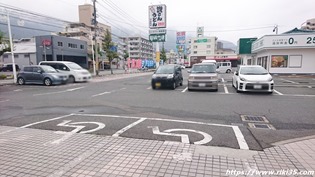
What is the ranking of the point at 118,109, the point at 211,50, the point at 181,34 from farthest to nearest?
1. the point at 211,50
2. the point at 181,34
3. the point at 118,109

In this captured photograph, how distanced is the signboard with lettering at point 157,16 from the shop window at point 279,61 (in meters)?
16.8

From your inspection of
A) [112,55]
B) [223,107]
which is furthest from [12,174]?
[112,55]

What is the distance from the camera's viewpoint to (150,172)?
10.2ft

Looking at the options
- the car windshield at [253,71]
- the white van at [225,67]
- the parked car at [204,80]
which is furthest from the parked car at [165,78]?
the white van at [225,67]

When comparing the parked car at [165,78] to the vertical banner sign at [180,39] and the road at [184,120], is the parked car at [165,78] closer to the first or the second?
the road at [184,120]

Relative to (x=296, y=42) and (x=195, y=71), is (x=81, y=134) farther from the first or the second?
(x=296, y=42)

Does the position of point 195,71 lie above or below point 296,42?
below

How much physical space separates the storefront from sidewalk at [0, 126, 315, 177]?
23.1 m

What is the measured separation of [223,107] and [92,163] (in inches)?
223

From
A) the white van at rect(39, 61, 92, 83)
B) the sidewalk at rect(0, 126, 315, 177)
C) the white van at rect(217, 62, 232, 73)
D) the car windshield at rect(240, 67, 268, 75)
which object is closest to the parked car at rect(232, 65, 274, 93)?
the car windshield at rect(240, 67, 268, 75)

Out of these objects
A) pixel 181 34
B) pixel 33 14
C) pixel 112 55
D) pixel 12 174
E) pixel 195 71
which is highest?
pixel 181 34

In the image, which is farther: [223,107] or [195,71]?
[195,71]

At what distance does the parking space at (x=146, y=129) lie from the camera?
441 cm

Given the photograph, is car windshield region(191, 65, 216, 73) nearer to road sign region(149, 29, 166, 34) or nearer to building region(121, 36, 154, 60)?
road sign region(149, 29, 166, 34)
